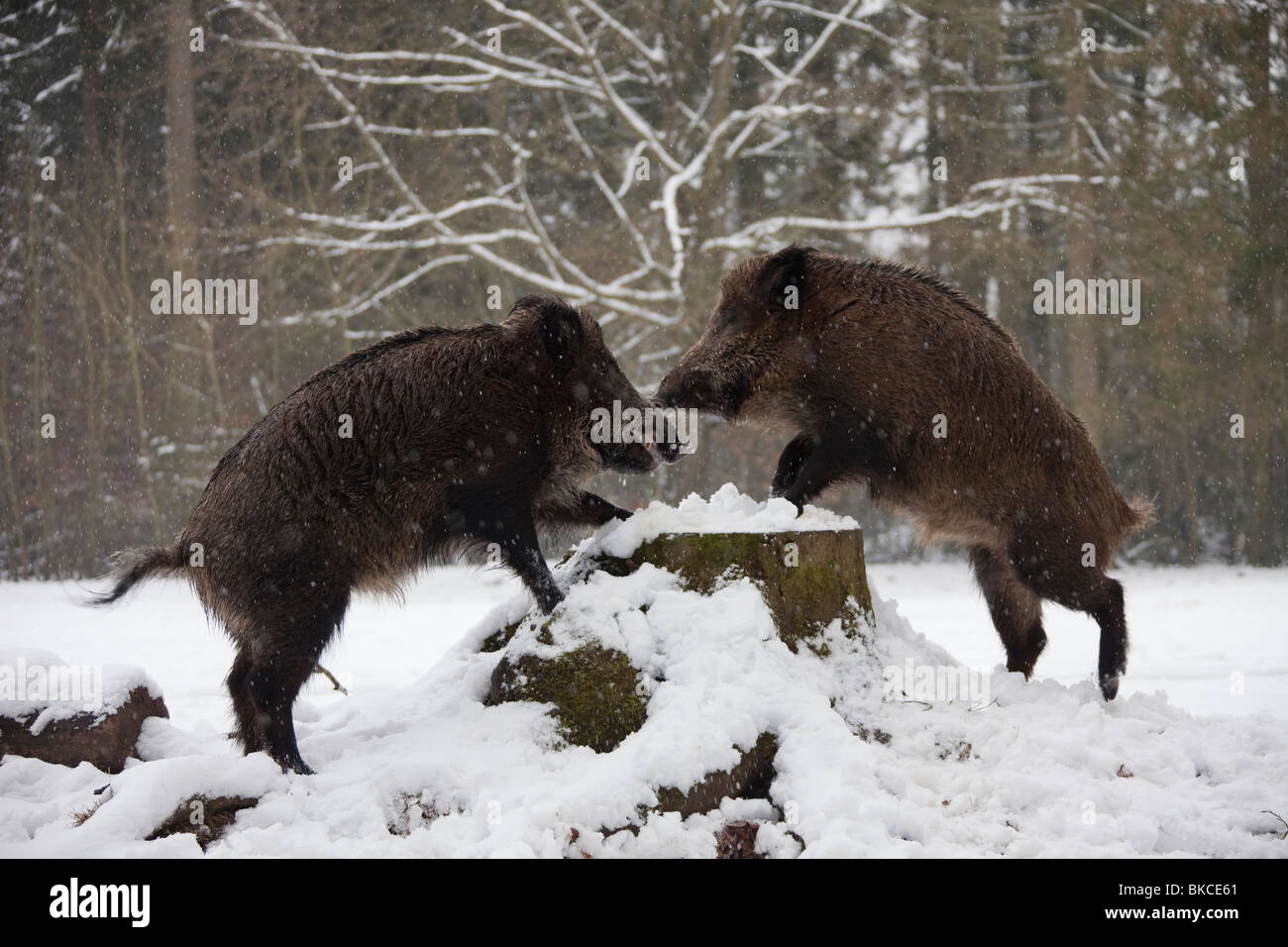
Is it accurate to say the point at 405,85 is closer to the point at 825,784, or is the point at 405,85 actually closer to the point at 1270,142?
the point at 1270,142

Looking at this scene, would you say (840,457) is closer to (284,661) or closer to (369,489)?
(369,489)

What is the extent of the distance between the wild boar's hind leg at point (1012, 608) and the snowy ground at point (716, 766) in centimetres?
35

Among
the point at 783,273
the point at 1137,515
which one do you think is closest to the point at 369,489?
the point at 783,273

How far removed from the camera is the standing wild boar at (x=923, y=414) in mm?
4703

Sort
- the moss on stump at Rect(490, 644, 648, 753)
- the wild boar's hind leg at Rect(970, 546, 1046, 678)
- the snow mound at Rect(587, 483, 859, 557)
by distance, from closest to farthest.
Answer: the moss on stump at Rect(490, 644, 648, 753) → the snow mound at Rect(587, 483, 859, 557) → the wild boar's hind leg at Rect(970, 546, 1046, 678)

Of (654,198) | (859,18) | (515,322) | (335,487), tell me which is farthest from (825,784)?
(859,18)

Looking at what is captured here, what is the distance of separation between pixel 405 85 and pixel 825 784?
1328cm

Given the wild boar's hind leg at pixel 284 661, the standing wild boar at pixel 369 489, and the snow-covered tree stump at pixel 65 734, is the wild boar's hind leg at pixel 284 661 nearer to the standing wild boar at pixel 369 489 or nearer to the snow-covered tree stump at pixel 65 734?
the standing wild boar at pixel 369 489

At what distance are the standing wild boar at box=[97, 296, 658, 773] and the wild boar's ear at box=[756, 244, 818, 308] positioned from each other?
98 centimetres

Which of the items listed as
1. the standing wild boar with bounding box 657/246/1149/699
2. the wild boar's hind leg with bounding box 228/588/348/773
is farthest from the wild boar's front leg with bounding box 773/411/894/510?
the wild boar's hind leg with bounding box 228/588/348/773

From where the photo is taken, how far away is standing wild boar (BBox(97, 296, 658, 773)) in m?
3.95

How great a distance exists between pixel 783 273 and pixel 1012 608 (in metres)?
2.04
